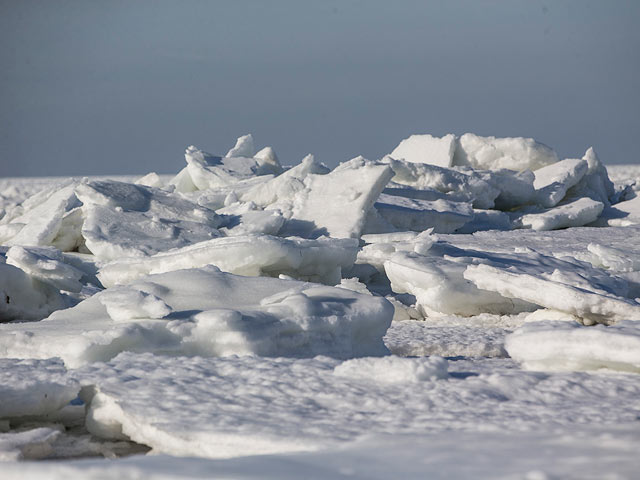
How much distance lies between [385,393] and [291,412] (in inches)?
12.3

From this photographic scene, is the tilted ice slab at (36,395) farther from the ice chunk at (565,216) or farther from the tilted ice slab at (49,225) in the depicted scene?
the ice chunk at (565,216)

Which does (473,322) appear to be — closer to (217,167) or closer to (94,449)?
(94,449)

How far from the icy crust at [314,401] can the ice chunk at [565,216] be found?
5907 millimetres

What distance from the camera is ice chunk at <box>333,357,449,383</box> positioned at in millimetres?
2557

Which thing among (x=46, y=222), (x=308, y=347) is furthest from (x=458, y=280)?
(x=46, y=222)

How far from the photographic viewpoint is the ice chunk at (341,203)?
6805 millimetres

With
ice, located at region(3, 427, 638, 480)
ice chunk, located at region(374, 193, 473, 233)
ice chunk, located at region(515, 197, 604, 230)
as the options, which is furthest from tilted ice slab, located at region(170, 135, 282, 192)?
ice, located at region(3, 427, 638, 480)

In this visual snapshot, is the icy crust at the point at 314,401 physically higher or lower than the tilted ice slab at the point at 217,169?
lower

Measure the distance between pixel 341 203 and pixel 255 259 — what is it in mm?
2332

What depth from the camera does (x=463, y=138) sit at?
34.1ft

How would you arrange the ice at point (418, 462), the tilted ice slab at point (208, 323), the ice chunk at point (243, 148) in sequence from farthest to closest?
the ice chunk at point (243, 148), the tilted ice slab at point (208, 323), the ice at point (418, 462)

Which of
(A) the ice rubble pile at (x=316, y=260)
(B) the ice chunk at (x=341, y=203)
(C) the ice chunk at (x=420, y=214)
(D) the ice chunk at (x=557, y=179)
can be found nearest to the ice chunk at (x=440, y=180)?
(A) the ice rubble pile at (x=316, y=260)

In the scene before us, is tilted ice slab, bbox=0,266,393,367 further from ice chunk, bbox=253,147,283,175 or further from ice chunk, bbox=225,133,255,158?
ice chunk, bbox=225,133,255,158

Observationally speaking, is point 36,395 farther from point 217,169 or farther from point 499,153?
point 499,153
